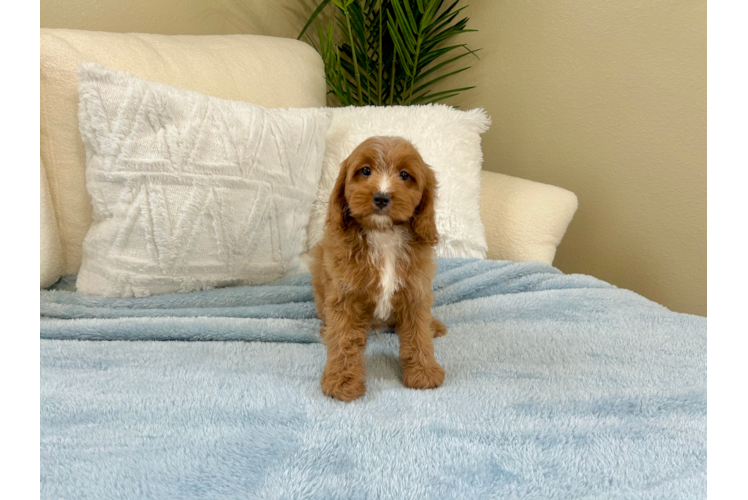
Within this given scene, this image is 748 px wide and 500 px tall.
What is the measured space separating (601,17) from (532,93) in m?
0.45

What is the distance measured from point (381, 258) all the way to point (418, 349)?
0.85ft

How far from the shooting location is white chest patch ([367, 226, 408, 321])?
49.8 inches

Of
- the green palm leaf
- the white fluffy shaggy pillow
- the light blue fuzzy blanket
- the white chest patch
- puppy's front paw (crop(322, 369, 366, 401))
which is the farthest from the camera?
the green palm leaf

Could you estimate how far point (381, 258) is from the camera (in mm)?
1270

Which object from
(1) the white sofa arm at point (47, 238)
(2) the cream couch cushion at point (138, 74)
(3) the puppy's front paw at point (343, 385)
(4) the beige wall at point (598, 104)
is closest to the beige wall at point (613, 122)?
(4) the beige wall at point (598, 104)

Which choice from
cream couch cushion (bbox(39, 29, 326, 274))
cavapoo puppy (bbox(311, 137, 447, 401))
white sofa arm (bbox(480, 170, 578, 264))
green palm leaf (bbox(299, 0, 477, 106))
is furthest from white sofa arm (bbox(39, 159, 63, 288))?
white sofa arm (bbox(480, 170, 578, 264))

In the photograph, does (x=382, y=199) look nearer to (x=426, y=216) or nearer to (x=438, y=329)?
(x=426, y=216)

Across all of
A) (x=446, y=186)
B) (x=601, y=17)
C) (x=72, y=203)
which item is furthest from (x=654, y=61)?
(x=72, y=203)

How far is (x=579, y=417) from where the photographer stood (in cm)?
107

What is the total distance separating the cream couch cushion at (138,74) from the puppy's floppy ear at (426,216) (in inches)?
40.4

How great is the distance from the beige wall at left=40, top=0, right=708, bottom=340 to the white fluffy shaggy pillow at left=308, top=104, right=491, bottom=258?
625 mm

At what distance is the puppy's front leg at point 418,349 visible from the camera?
48.3 inches

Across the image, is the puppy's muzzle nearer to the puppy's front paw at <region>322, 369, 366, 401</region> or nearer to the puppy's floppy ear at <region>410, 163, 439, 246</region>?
the puppy's floppy ear at <region>410, 163, 439, 246</region>

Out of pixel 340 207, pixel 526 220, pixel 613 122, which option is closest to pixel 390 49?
pixel 613 122
